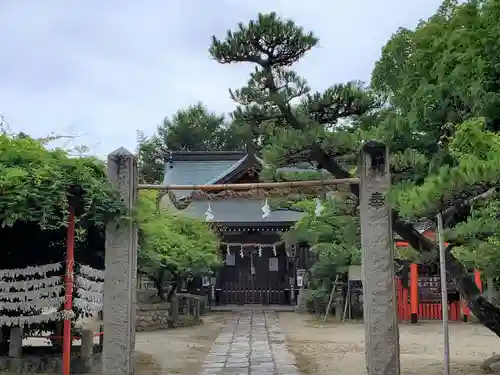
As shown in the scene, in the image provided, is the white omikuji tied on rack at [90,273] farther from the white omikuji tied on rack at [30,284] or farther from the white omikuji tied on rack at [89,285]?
the white omikuji tied on rack at [30,284]

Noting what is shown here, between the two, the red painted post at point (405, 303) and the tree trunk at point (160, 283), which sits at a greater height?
the tree trunk at point (160, 283)

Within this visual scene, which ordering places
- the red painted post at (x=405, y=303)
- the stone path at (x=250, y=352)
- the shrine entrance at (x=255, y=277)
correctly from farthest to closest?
the shrine entrance at (x=255, y=277) → the red painted post at (x=405, y=303) → the stone path at (x=250, y=352)

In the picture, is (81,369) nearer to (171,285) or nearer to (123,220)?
(123,220)

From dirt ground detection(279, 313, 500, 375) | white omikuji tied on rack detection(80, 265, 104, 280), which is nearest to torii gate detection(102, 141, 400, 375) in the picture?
white omikuji tied on rack detection(80, 265, 104, 280)

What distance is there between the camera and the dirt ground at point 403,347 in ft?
32.1

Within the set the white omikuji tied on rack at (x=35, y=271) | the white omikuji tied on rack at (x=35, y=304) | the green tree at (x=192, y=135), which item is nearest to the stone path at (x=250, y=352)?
the white omikuji tied on rack at (x=35, y=304)

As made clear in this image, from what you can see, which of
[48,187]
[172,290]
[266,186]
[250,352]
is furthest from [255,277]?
[48,187]

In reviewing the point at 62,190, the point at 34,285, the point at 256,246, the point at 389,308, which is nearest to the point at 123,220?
the point at 62,190

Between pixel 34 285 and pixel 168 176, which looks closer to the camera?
pixel 34 285

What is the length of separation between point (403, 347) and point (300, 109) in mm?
6748

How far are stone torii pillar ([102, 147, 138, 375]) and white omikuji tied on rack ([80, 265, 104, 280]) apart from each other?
1.87 ft

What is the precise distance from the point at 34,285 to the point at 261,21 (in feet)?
15.9

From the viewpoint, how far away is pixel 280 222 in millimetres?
23031

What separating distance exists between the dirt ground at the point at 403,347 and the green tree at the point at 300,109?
234 centimetres
